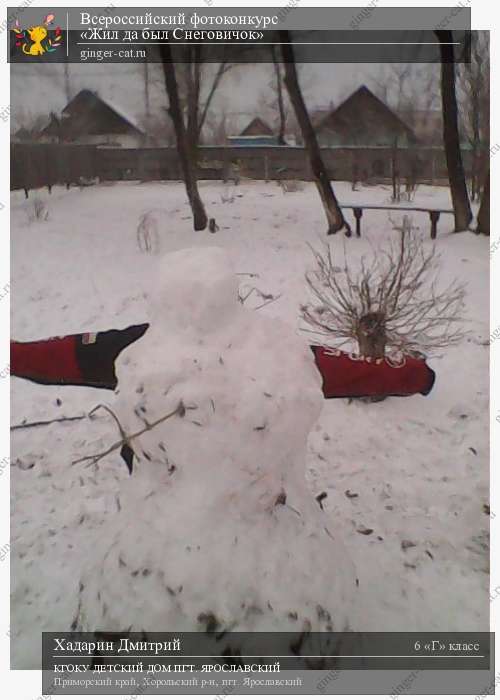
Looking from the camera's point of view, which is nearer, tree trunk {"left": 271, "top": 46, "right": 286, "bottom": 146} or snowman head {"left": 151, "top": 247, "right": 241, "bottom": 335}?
snowman head {"left": 151, "top": 247, "right": 241, "bottom": 335}

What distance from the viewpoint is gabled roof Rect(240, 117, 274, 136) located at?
1765 millimetres

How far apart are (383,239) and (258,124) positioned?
1.73 feet

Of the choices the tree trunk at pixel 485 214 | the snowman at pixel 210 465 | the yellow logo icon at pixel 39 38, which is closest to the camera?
the snowman at pixel 210 465

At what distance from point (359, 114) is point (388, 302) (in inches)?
23.4

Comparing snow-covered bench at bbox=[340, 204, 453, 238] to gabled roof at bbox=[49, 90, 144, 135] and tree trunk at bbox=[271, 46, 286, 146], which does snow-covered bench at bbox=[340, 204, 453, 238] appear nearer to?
tree trunk at bbox=[271, 46, 286, 146]

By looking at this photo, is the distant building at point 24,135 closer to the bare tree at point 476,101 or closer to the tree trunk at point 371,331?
the tree trunk at point 371,331

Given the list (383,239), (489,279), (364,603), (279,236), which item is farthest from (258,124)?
(364,603)

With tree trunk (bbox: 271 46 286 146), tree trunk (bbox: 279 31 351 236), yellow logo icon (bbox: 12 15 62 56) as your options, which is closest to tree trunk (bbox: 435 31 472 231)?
tree trunk (bbox: 279 31 351 236)

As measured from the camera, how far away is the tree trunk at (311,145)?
1684 mm

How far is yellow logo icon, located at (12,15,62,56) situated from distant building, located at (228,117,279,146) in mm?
550

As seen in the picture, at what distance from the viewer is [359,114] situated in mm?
1785

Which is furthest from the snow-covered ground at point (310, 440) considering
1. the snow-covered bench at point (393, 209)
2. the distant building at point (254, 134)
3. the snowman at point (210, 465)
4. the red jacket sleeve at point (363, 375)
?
the snowman at point (210, 465)

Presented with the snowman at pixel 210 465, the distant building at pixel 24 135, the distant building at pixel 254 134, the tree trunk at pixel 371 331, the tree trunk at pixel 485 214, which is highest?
the distant building at pixel 254 134
